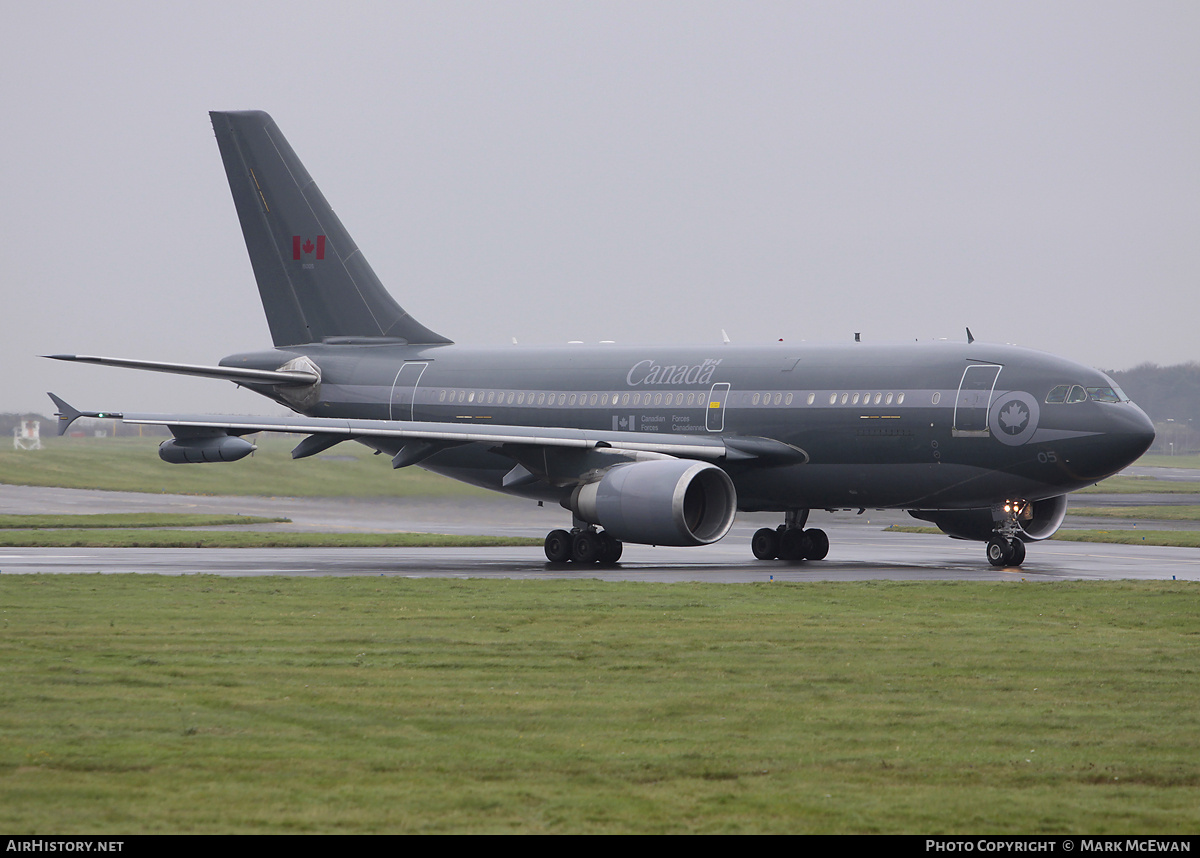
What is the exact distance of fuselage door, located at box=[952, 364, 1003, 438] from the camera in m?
23.1

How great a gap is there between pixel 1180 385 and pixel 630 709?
14381 cm

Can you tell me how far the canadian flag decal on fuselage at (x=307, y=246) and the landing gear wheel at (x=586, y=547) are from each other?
37.1ft

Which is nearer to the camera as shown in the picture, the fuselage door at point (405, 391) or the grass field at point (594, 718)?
the grass field at point (594, 718)

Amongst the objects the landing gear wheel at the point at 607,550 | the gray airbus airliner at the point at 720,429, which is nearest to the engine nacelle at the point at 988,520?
the gray airbus airliner at the point at 720,429

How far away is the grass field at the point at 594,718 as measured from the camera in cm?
684

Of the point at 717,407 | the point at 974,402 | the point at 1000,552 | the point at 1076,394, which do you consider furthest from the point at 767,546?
the point at 1076,394

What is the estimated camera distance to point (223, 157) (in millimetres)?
32625

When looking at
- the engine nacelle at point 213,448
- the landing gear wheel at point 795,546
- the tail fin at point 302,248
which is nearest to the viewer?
the engine nacelle at point 213,448

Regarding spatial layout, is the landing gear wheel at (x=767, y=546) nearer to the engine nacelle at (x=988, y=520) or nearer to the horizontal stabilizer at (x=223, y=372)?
the engine nacelle at (x=988, y=520)

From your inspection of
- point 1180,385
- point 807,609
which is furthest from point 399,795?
point 1180,385

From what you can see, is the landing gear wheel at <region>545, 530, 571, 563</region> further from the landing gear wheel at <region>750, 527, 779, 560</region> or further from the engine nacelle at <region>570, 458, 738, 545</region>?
the landing gear wheel at <region>750, 527, 779, 560</region>

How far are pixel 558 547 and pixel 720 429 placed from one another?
12.3ft

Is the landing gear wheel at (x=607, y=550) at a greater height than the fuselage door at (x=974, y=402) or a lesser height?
lesser

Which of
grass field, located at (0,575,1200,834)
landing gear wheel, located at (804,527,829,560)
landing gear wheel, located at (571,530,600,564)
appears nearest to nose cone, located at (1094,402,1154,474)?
landing gear wheel, located at (804,527,829,560)
